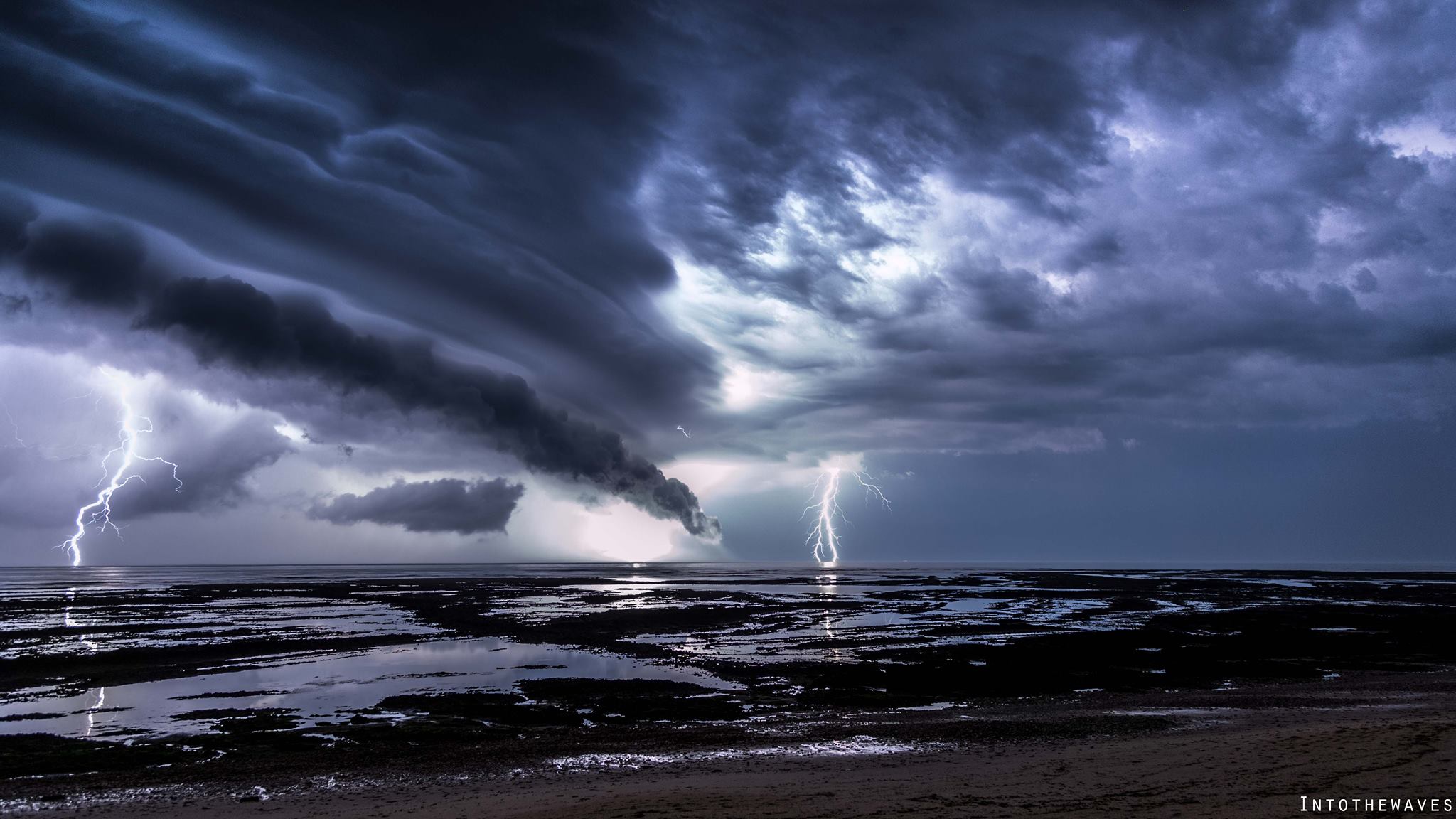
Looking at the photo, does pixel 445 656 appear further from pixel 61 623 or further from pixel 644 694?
pixel 61 623

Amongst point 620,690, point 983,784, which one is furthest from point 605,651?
point 983,784

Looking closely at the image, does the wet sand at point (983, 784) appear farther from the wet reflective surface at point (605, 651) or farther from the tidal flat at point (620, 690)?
the wet reflective surface at point (605, 651)

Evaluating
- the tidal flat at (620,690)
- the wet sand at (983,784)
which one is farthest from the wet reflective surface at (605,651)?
the wet sand at (983,784)

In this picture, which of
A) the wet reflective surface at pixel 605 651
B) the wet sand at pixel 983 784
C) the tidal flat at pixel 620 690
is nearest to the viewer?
the wet sand at pixel 983 784

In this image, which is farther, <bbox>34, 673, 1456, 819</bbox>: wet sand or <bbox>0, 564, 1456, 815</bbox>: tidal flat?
<bbox>0, 564, 1456, 815</bbox>: tidal flat

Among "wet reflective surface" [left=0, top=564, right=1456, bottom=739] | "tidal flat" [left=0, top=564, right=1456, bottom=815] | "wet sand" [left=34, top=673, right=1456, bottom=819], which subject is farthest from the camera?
"wet reflective surface" [left=0, top=564, right=1456, bottom=739]

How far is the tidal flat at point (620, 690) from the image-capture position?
15.9m

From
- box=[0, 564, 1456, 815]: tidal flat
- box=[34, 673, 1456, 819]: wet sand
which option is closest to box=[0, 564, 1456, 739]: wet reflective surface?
box=[0, 564, 1456, 815]: tidal flat

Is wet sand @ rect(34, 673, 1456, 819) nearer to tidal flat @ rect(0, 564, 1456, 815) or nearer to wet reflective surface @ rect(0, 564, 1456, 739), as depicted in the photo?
tidal flat @ rect(0, 564, 1456, 815)

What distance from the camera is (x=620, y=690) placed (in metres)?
24.8

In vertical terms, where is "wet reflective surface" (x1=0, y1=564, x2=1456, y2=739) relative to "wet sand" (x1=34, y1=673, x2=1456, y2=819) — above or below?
below

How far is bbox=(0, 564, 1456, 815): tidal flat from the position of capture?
15945mm

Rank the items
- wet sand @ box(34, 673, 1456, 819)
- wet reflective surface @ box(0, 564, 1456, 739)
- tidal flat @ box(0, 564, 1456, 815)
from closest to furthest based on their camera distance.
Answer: wet sand @ box(34, 673, 1456, 819) < tidal flat @ box(0, 564, 1456, 815) < wet reflective surface @ box(0, 564, 1456, 739)

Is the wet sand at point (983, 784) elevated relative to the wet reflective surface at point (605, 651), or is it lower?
elevated
